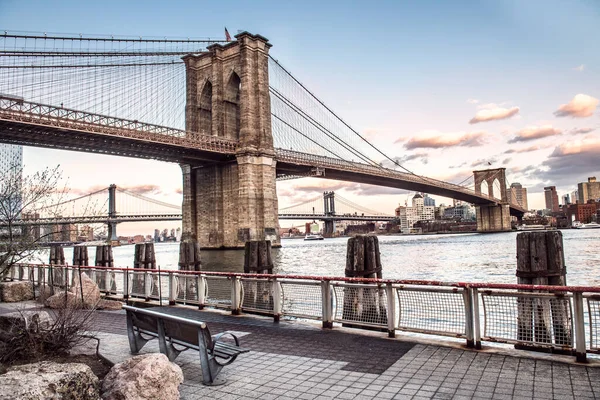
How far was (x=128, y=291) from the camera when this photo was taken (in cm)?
1230

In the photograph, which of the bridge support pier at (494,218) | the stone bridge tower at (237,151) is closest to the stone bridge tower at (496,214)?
the bridge support pier at (494,218)

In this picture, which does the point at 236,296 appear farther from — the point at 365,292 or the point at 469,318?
the point at 469,318

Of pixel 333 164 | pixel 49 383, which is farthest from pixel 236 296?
pixel 333 164

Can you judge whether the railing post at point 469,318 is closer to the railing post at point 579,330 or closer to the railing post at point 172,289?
the railing post at point 579,330

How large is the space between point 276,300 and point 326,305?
115 cm

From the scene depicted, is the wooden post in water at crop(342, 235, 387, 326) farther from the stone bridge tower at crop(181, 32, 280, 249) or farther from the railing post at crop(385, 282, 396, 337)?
the stone bridge tower at crop(181, 32, 280, 249)

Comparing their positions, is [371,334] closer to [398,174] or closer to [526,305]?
[526,305]

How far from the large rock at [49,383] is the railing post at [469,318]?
181 inches

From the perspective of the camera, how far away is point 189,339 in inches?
193

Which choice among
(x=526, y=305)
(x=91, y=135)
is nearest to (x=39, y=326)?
(x=526, y=305)

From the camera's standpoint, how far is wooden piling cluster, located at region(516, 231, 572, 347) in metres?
5.66

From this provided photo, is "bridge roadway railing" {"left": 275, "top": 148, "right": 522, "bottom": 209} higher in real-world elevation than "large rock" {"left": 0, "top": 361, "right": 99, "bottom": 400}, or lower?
higher

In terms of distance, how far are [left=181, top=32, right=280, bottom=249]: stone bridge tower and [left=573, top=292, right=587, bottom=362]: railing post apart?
4424 centimetres

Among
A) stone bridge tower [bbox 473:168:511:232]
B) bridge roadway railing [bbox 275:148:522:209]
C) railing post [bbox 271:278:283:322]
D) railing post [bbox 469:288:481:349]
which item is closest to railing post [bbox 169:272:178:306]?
railing post [bbox 271:278:283:322]
